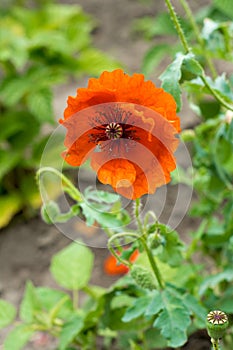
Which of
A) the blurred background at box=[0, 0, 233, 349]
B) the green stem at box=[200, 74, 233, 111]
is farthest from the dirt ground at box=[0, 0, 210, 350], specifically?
the green stem at box=[200, 74, 233, 111]

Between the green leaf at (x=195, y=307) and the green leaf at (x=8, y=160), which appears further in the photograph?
the green leaf at (x=8, y=160)

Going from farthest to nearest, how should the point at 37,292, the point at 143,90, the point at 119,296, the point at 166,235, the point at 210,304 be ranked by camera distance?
the point at 37,292 → the point at 119,296 → the point at 210,304 → the point at 166,235 → the point at 143,90

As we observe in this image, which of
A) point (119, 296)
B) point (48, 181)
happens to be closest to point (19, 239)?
point (48, 181)

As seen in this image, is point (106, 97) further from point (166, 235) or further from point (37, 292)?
point (37, 292)

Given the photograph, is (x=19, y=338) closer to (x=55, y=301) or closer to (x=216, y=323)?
(x=55, y=301)

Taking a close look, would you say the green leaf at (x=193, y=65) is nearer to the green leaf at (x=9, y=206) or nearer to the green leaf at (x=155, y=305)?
the green leaf at (x=155, y=305)

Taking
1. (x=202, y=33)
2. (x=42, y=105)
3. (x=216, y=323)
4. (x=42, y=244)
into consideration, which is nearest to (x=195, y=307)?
(x=216, y=323)

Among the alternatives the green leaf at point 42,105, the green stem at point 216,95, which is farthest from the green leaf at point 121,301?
the green leaf at point 42,105
